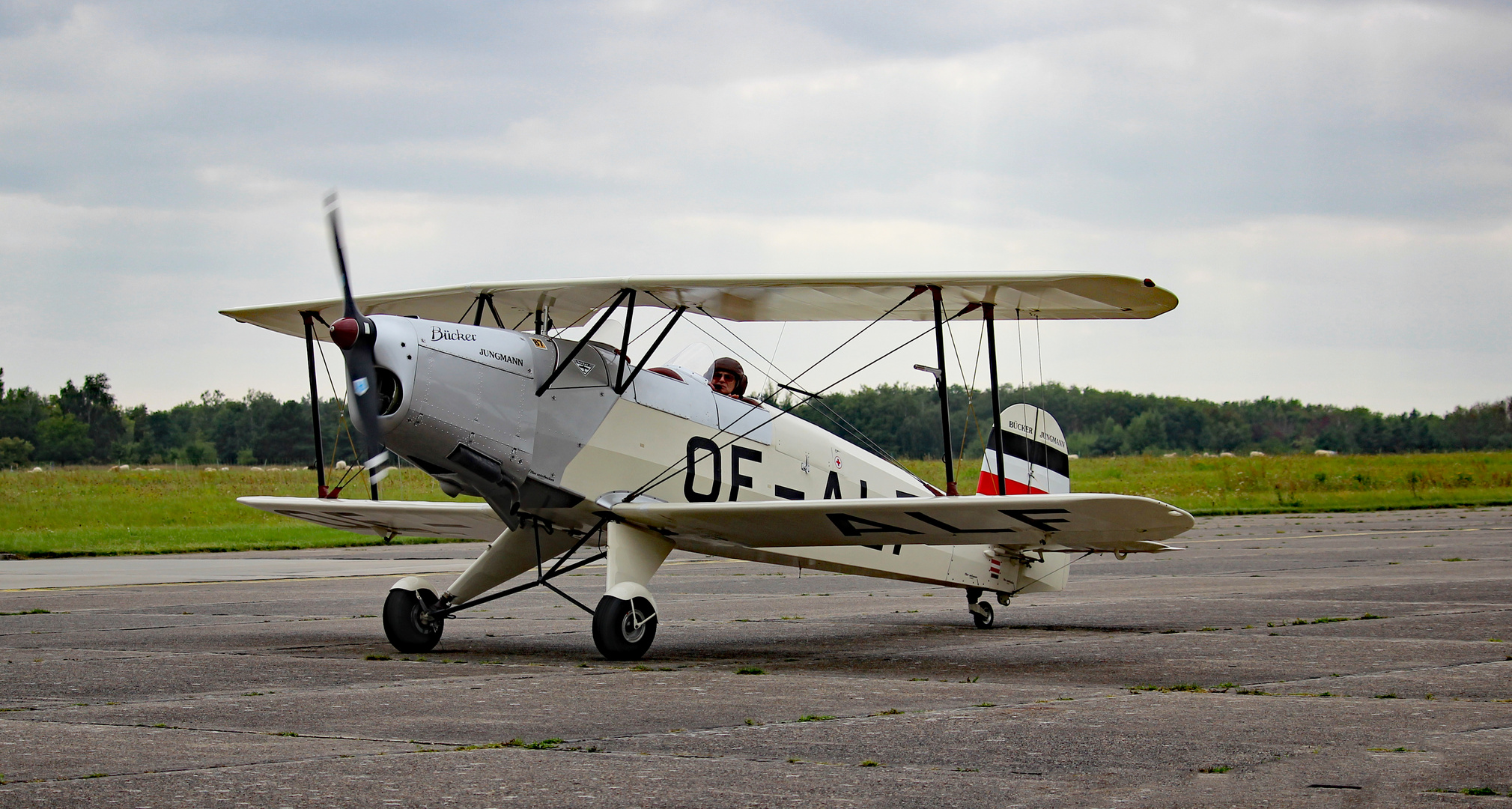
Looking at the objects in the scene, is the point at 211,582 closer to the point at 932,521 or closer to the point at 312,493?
the point at 932,521

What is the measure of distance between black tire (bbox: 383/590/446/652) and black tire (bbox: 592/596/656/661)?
149cm

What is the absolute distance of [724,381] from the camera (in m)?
11.1

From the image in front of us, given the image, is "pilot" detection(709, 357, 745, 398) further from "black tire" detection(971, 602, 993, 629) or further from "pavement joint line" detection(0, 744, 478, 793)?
"pavement joint line" detection(0, 744, 478, 793)

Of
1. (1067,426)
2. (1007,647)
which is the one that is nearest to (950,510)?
(1007,647)

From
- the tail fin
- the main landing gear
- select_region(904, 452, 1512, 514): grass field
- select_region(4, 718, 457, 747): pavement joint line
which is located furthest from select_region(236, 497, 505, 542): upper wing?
select_region(904, 452, 1512, 514): grass field

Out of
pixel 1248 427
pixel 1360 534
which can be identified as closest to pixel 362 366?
pixel 1360 534

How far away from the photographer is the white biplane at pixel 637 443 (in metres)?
8.98

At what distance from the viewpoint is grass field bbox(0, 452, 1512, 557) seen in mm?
27234

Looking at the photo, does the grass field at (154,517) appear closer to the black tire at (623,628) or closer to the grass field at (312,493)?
the grass field at (312,493)

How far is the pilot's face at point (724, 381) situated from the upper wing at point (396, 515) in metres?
2.28

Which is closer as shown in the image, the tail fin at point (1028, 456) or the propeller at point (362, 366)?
the propeller at point (362, 366)

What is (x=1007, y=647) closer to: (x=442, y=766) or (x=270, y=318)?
(x=442, y=766)

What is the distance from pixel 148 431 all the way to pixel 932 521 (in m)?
94.0

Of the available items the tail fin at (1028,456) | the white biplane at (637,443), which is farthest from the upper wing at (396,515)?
the tail fin at (1028,456)
